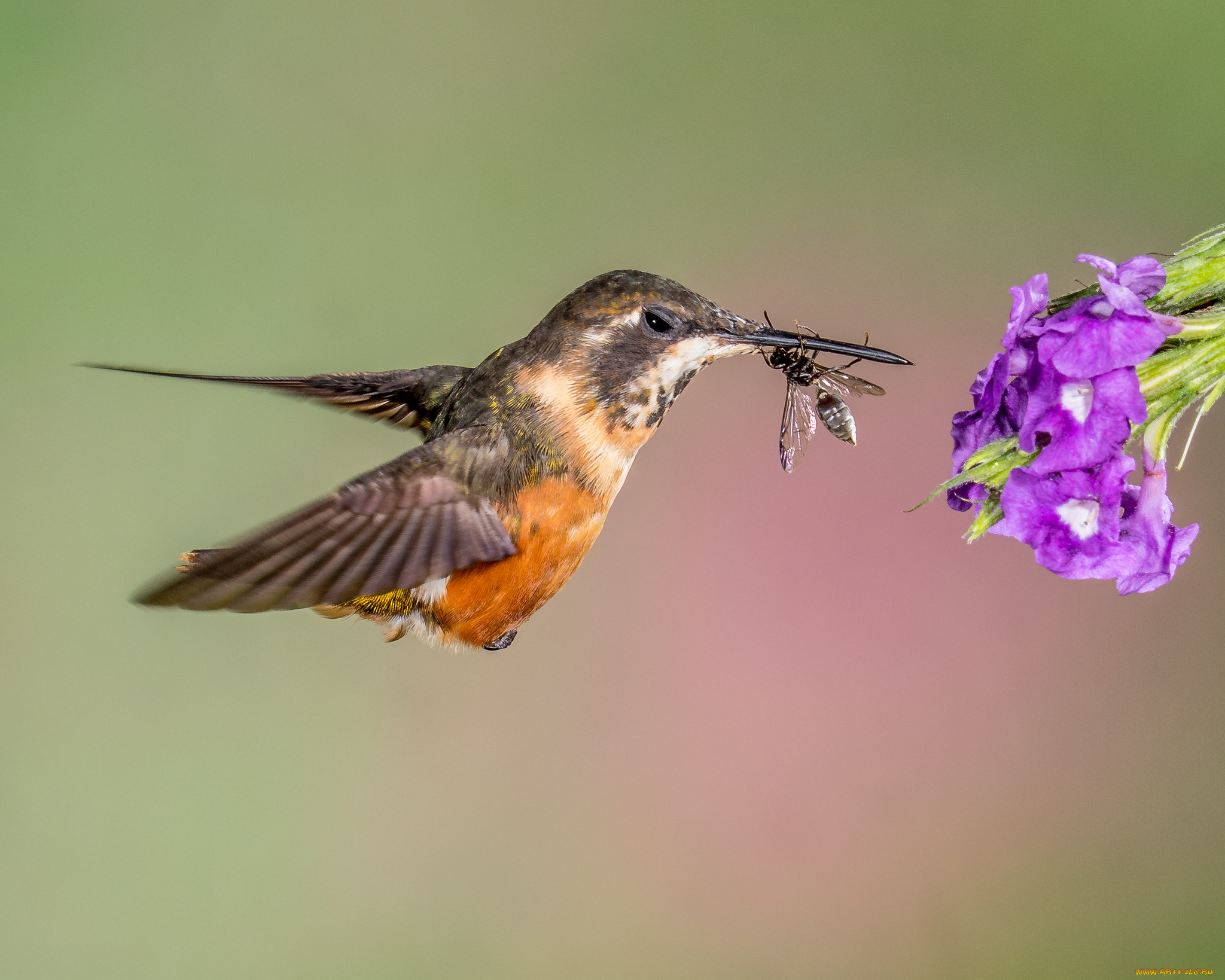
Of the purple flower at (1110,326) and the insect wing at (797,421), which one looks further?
the insect wing at (797,421)

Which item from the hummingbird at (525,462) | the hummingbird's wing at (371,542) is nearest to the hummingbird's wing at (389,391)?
the hummingbird at (525,462)

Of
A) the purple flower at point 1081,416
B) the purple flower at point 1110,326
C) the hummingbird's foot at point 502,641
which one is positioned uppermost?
the purple flower at point 1110,326

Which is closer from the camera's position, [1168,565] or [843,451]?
[1168,565]

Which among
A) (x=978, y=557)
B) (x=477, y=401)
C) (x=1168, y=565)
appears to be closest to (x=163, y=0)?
(x=477, y=401)

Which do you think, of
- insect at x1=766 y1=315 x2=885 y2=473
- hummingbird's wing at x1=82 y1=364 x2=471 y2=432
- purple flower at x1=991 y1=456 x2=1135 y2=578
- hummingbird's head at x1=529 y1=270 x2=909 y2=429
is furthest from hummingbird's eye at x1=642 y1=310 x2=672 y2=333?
purple flower at x1=991 y1=456 x2=1135 y2=578

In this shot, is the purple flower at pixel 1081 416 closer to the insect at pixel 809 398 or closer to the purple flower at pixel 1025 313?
the purple flower at pixel 1025 313

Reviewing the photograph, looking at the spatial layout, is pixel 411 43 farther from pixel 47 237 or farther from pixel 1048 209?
pixel 1048 209

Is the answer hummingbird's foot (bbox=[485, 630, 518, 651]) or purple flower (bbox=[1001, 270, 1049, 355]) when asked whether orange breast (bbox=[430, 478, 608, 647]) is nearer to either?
hummingbird's foot (bbox=[485, 630, 518, 651])
